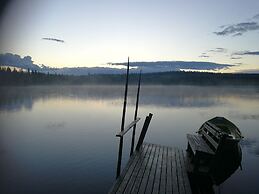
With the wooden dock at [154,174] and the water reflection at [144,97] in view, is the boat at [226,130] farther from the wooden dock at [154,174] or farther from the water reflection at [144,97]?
the water reflection at [144,97]

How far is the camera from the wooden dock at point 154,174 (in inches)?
294

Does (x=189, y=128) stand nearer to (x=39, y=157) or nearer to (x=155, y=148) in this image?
(x=155, y=148)

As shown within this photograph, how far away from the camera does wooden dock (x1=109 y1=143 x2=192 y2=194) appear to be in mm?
7473

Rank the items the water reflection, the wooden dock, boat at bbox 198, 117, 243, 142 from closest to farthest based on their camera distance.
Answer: the wooden dock → boat at bbox 198, 117, 243, 142 → the water reflection

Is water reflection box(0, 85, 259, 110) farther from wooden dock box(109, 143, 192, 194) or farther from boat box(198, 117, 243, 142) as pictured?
boat box(198, 117, 243, 142)

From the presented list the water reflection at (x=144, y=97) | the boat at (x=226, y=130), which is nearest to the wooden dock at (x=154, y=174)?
the boat at (x=226, y=130)

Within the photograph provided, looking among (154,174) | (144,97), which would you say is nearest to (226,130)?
(154,174)

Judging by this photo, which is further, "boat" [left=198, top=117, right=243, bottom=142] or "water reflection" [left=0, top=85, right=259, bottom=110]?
"water reflection" [left=0, top=85, right=259, bottom=110]

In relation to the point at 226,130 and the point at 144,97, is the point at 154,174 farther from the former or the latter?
the point at 144,97

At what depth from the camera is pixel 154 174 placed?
8719mm

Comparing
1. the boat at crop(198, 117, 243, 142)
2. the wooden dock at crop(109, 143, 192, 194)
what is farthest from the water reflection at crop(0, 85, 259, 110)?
the boat at crop(198, 117, 243, 142)

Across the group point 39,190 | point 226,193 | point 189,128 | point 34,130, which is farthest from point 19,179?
point 189,128

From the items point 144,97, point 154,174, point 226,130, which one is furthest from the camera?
point 144,97

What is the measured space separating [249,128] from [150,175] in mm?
21631
